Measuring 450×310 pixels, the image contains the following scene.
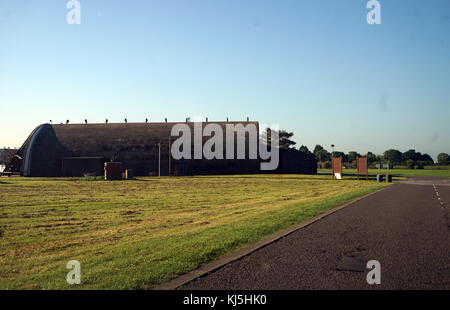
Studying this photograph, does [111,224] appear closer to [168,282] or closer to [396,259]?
[168,282]

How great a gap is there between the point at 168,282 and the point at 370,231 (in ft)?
21.7

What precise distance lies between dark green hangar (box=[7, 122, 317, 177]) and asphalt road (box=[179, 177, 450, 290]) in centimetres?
4472

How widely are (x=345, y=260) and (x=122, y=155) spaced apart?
5312 centimetres

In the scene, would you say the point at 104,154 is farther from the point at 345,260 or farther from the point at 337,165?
the point at 345,260

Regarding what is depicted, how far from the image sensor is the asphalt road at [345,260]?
5.46 metres

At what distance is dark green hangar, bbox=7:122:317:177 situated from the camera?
55.5 metres

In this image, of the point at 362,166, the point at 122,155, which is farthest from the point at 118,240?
the point at 122,155

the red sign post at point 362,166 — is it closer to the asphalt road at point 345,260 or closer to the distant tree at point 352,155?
the asphalt road at point 345,260

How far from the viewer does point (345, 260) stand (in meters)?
6.84

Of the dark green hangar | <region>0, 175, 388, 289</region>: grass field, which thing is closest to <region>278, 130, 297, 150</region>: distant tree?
the dark green hangar

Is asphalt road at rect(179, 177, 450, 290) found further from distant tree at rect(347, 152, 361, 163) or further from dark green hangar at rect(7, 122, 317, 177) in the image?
distant tree at rect(347, 152, 361, 163)

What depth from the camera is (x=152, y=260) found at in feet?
22.1

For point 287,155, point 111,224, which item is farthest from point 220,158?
point 111,224

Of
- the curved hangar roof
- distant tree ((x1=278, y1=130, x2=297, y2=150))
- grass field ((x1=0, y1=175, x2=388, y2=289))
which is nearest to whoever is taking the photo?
grass field ((x1=0, y1=175, x2=388, y2=289))
